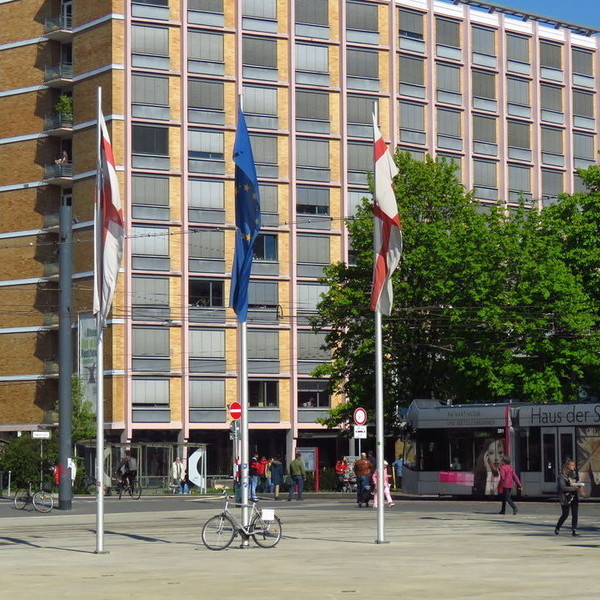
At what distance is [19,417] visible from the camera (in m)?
84.8

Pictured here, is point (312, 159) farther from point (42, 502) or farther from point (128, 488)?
point (42, 502)

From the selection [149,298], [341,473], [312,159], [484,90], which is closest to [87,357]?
[149,298]

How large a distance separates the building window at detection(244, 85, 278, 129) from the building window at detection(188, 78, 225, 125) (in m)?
1.65

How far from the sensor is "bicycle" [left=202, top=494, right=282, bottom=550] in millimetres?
25906

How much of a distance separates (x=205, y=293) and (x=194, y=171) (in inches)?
274

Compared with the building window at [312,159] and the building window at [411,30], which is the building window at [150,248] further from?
the building window at [411,30]

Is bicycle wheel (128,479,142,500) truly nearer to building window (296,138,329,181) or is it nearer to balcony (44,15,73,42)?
building window (296,138,329,181)

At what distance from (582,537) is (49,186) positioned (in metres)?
60.8

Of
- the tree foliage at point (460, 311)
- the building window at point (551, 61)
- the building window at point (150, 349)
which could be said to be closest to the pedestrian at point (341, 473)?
the tree foliage at point (460, 311)

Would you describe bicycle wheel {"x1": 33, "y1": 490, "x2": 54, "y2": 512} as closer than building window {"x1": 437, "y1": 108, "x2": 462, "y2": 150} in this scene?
Yes

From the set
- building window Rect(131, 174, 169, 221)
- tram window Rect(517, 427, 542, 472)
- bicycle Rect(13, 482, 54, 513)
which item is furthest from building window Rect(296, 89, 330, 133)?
bicycle Rect(13, 482, 54, 513)

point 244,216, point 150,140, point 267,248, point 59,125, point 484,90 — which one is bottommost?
point 244,216

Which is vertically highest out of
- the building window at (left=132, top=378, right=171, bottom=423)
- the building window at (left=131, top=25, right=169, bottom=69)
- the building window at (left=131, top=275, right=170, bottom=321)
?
the building window at (left=131, top=25, right=169, bottom=69)

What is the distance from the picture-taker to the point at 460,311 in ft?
196
